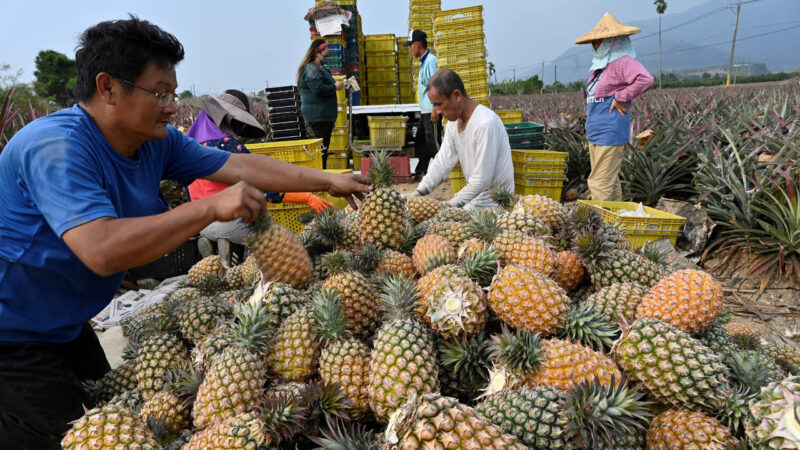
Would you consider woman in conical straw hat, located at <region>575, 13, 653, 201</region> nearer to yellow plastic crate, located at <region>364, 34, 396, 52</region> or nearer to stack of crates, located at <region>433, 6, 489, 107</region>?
stack of crates, located at <region>433, 6, 489, 107</region>

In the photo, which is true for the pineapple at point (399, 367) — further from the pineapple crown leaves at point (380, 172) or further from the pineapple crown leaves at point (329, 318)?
the pineapple crown leaves at point (380, 172)

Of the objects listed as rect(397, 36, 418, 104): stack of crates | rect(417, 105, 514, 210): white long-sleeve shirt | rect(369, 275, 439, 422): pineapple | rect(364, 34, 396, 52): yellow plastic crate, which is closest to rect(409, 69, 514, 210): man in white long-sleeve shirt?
rect(417, 105, 514, 210): white long-sleeve shirt

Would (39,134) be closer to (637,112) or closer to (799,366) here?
(799,366)

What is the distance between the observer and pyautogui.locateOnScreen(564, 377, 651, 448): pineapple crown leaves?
126cm

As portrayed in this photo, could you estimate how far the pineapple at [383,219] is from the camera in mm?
2494

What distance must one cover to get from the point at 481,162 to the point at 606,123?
2585 mm

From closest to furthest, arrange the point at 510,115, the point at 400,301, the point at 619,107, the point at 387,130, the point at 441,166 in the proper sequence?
the point at 400,301, the point at 441,166, the point at 619,107, the point at 510,115, the point at 387,130

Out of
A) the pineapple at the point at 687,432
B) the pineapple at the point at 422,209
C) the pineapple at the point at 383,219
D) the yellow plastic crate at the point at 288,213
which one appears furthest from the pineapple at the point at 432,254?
the yellow plastic crate at the point at 288,213

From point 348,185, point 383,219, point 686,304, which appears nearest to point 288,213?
point 348,185

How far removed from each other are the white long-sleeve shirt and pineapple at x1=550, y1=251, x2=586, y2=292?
2273 millimetres

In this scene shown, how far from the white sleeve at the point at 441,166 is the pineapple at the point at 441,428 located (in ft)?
10.9

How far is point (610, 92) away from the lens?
6102mm

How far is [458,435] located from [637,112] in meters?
11.4

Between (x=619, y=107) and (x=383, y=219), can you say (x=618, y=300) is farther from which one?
(x=619, y=107)
